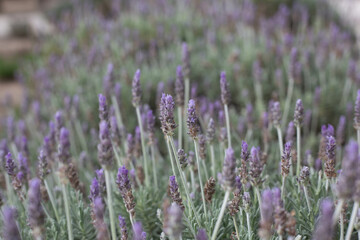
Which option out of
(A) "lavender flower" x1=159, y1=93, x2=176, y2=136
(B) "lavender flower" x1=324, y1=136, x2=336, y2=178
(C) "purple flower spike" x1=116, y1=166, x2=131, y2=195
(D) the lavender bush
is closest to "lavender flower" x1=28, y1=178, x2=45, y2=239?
(D) the lavender bush

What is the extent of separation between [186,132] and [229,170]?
0.88m

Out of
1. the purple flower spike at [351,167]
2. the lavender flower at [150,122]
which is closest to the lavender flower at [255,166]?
the purple flower spike at [351,167]

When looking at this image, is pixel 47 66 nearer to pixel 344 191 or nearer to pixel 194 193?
pixel 194 193

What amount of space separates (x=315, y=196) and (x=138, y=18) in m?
4.57

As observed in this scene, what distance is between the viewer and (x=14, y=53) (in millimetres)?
8969


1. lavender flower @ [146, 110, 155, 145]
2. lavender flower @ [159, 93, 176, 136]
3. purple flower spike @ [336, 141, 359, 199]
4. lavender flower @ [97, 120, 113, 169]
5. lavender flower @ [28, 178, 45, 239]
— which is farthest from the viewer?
lavender flower @ [146, 110, 155, 145]

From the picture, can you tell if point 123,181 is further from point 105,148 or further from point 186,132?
point 186,132

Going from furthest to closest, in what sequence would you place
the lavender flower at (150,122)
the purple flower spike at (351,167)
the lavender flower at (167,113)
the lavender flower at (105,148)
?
the lavender flower at (150,122), the lavender flower at (167,113), the lavender flower at (105,148), the purple flower spike at (351,167)

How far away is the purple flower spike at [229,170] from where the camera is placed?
122 cm

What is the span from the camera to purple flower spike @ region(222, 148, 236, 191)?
48.2 inches

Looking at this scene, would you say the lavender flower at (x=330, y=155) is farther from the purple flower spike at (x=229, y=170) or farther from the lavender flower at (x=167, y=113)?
the lavender flower at (x=167, y=113)

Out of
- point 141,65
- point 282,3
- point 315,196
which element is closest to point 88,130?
point 141,65

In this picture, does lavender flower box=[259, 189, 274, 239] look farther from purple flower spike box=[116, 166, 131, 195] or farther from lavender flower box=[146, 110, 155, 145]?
lavender flower box=[146, 110, 155, 145]

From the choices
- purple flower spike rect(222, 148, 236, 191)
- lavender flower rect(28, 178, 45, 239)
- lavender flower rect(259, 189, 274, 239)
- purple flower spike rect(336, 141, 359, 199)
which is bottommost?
lavender flower rect(28, 178, 45, 239)
